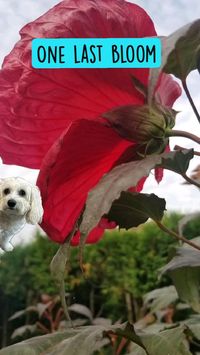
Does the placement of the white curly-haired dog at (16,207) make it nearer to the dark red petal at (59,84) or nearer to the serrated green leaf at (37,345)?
the dark red petal at (59,84)

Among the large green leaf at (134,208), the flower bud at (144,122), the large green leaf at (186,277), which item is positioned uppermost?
the flower bud at (144,122)

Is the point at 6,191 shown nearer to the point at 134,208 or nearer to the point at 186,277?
the point at 134,208

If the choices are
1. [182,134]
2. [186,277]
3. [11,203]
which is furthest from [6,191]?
[186,277]

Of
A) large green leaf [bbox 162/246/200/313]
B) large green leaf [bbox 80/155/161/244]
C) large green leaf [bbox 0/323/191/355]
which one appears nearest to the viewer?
large green leaf [bbox 80/155/161/244]

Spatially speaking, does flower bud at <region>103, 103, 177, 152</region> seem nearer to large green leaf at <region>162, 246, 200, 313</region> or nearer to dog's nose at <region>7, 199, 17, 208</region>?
dog's nose at <region>7, 199, 17, 208</region>

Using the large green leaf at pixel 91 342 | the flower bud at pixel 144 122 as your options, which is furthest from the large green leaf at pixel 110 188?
the large green leaf at pixel 91 342

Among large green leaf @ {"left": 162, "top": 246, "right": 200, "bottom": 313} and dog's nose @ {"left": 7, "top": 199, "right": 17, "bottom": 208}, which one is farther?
large green leaf @ {"left": 162, "top": 246, "right": 200, "bottom": 313}

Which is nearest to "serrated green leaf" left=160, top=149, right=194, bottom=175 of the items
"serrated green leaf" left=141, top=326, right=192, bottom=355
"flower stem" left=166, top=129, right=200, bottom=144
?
"flower stem" left=166, top=129, right=200, bottom=144
